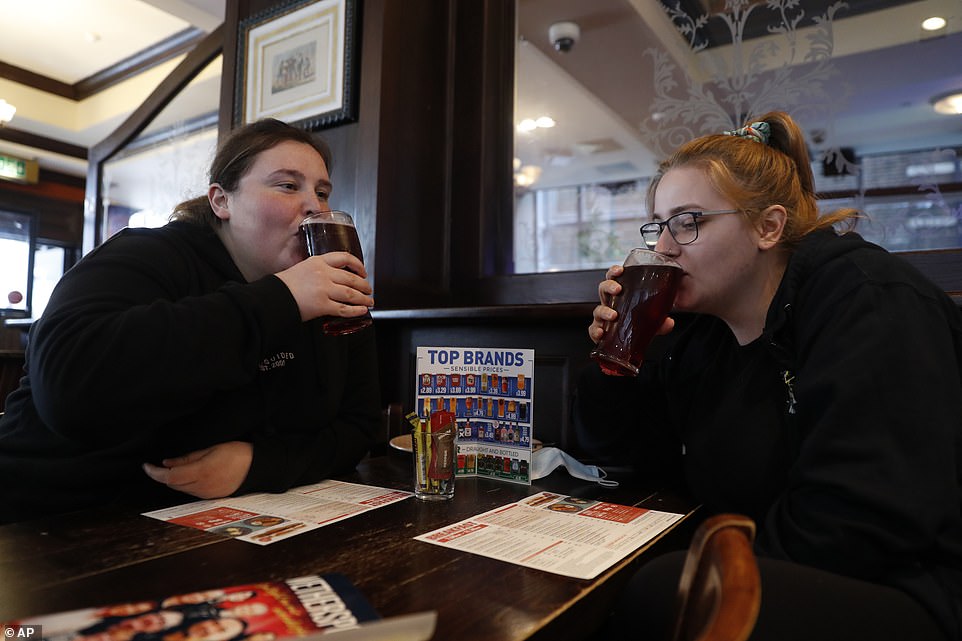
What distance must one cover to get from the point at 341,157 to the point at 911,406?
6.39 ft

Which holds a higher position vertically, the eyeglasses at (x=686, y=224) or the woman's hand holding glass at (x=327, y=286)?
the eyeglasses at (x=686, y=224)

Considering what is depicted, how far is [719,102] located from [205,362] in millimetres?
1612

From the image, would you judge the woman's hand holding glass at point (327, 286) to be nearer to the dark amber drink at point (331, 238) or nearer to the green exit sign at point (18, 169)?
the dark amber drink at point (331, 238)

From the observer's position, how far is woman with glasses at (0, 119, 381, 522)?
981 mm

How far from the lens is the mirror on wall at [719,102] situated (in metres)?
1.61

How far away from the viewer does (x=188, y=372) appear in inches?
38.7

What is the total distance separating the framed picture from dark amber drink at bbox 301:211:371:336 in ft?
3.83

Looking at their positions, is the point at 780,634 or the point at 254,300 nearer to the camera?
the point at 780,634

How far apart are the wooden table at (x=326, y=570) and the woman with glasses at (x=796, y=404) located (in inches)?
6.7

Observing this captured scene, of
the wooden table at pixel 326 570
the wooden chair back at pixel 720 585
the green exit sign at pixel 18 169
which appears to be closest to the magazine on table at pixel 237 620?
the wooden table at pixel 326 570

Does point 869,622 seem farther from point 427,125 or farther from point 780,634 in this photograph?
point 427,125

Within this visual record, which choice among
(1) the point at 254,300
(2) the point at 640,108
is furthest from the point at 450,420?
(2) the point at 640,108

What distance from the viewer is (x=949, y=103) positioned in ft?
5.23

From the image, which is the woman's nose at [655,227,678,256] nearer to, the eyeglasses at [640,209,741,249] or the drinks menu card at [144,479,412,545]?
the eyeglasses at [640,209,741,249]
